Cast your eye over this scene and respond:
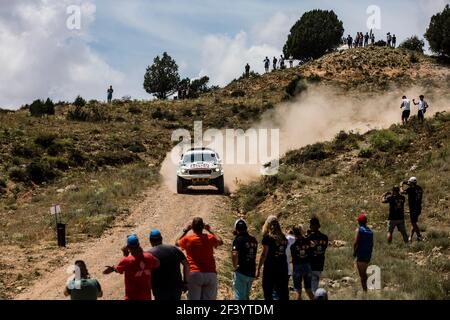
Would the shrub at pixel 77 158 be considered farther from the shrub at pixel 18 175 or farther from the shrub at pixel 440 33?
the shrub at pixel 440 33

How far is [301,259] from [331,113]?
145ft

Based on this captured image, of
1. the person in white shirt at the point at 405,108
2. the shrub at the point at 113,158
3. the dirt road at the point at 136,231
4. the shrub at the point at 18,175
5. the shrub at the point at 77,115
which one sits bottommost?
the dirt road at the point at 136,231

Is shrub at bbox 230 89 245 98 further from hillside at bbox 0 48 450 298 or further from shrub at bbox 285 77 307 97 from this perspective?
shrub at bbox 285 77 307 97

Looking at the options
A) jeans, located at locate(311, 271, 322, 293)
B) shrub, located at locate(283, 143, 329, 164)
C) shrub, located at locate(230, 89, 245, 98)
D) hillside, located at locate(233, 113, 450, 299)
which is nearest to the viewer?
jeans, located at locate(311, 271, 322, 293)

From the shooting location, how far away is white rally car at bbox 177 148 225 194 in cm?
→ 2539

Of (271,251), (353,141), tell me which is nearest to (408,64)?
(353,141)

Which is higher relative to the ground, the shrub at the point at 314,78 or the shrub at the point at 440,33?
the shrub at the point at 440,33

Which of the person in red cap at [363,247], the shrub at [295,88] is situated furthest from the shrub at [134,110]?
the person in red cap at [363,247]

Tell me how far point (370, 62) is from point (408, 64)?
14.4 ft

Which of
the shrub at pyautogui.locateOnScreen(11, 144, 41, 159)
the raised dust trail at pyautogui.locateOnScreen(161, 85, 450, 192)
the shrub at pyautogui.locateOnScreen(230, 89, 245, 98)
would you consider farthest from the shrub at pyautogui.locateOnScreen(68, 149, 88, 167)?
the shrub at pyautogui.locateOnScreen(230, 89, 245, 98)

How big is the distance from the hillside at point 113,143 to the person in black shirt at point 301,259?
694cm

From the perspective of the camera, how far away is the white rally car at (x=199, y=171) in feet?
83.3

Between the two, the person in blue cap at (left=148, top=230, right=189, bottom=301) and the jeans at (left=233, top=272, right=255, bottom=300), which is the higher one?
the person in blue cap at (left=148, top=230, right=189, bottom=301)

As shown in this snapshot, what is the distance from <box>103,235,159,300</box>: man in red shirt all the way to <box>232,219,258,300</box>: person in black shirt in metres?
1.63
